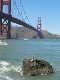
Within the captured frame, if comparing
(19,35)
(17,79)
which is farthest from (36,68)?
(19,35)

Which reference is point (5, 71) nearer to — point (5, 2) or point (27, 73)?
point (27, 73)

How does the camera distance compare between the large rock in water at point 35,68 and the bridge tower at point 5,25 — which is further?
the bridge tower at point 5,25

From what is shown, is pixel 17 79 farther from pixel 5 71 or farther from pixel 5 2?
pixel 5 2

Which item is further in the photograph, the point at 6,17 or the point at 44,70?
the point at 6,17

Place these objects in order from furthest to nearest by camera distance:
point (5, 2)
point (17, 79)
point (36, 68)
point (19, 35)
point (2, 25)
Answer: point (19, 35)
point (5, 2)
point (2, 25)
point (36, 68)
point (17, 79)

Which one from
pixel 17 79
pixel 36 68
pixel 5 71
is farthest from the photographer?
pixel 5 71

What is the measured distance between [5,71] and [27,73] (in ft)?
5.51

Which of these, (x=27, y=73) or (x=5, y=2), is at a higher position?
(x=5, y=2)

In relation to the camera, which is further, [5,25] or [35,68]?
[5,25]

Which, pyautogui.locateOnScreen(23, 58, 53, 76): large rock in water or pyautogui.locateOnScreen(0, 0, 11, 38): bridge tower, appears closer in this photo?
pyautogui.locateOnScreen(23, 58, 53, 76): large rock in water

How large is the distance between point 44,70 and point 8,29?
7266cm

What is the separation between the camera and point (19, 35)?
172 m

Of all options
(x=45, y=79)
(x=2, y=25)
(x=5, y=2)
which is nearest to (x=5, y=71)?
(x=45, y=79)

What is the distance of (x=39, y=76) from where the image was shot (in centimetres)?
1307
